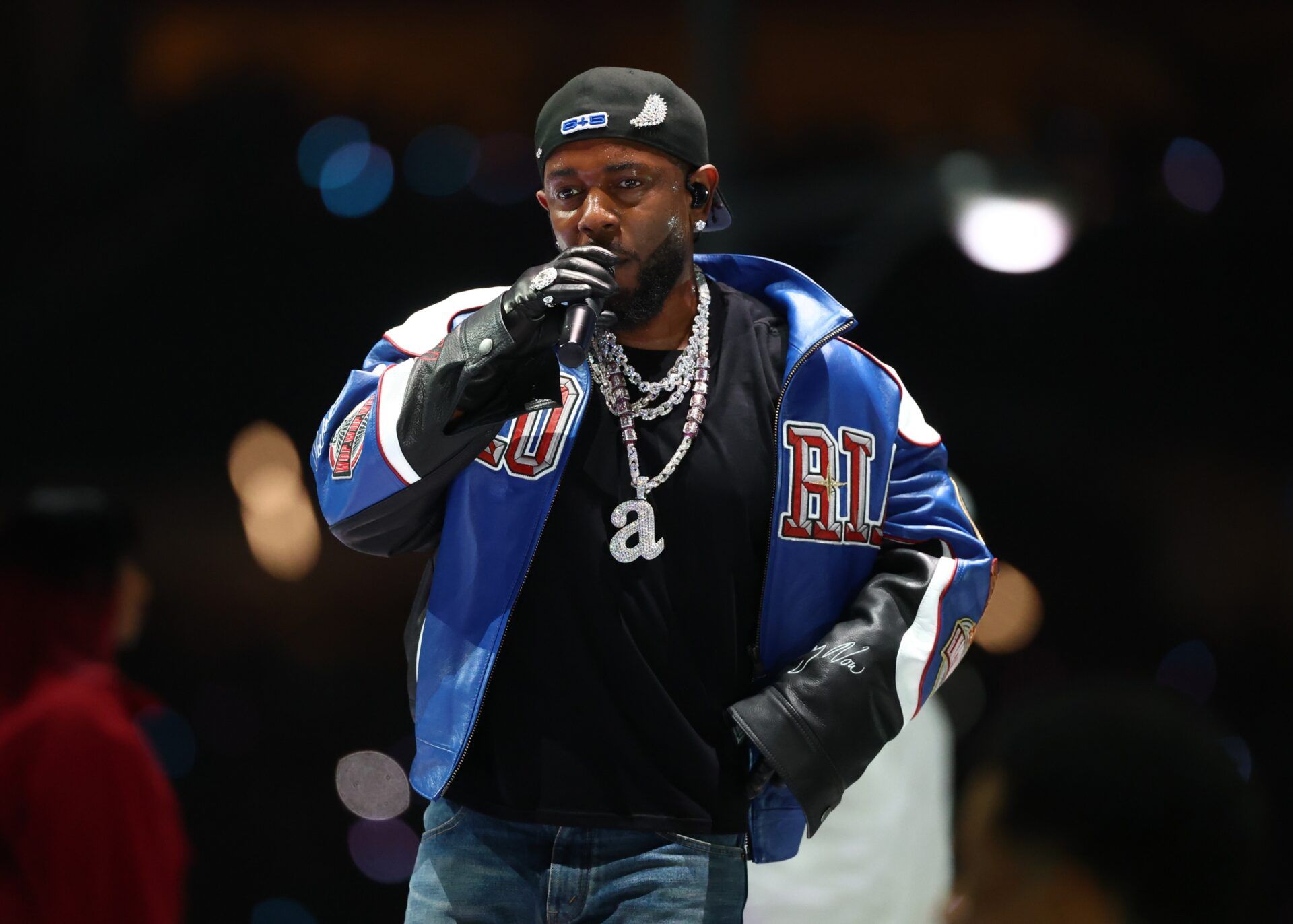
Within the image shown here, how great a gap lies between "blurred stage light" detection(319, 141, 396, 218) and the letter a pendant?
7.34ft

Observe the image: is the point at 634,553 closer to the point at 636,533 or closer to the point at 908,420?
the point at 636,533

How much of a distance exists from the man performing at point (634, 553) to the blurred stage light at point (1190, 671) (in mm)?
2015

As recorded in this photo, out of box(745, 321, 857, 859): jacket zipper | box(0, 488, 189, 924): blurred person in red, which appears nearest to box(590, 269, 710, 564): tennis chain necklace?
box(745, 321, 857, 859): jacket zipper

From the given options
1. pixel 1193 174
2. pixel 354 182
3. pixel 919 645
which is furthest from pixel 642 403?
pixel 1193 174

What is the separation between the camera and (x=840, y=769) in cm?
195

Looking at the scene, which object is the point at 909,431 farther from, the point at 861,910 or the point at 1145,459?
the point at 1145,459

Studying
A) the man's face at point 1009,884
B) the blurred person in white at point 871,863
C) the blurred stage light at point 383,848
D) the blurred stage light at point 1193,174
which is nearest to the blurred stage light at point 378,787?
the blurred stage light at point 383,848

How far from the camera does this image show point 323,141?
4047mm

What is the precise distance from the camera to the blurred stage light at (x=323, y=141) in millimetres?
3998

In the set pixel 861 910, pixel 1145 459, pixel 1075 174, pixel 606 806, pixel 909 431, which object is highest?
pixel 1075 174

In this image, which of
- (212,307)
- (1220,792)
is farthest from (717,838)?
(212,307)

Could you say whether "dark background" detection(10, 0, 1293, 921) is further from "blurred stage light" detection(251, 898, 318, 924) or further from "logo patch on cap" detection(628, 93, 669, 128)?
"logo patch on cap" detection(628, 93, 669, 128)

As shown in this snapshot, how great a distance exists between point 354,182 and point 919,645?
8.01 ft

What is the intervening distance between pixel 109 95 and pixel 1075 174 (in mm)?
2503
